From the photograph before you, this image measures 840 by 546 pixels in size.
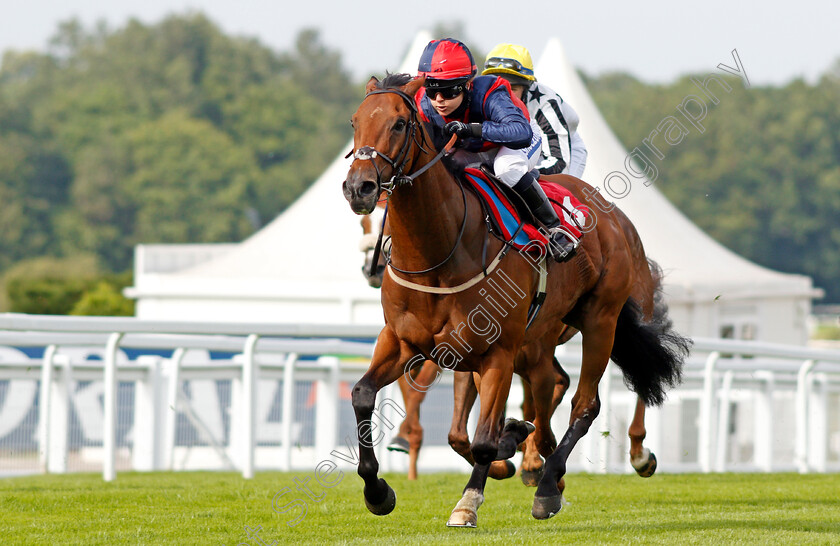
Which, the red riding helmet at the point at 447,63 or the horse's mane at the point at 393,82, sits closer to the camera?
the horse's mane at the point at 393,82

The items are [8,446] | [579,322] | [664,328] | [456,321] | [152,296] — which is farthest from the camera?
[152,296]

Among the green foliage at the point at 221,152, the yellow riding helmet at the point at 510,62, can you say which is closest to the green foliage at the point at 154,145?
the green foliage at the point at 221,152

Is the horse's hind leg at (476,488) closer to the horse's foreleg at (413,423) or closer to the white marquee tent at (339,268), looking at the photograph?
the horse's foreleg at (413,423)

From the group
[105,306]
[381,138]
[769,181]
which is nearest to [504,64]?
[381,138]

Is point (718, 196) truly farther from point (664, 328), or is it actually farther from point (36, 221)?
point (664, 328)

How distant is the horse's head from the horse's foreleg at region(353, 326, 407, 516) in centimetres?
84

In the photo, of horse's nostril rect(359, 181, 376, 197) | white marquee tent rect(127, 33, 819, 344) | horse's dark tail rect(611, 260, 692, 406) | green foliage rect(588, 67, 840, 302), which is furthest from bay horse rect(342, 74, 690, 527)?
green foliage rect(588, 67, 840, 302)

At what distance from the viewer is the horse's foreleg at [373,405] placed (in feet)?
16.4

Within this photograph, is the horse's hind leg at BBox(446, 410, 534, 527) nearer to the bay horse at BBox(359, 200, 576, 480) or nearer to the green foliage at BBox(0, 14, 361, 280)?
the bay horse at BBox(359, 200, 576, 480)

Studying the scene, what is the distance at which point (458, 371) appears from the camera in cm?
525

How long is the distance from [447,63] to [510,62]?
4.86ft

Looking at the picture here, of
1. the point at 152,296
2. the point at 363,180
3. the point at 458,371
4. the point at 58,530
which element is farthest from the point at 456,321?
the point at 152,296

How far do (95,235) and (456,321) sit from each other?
57841mm

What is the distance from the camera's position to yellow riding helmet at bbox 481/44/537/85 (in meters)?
6.48
